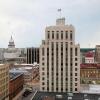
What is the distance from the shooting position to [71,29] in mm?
110812

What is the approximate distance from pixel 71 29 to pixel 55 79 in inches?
700

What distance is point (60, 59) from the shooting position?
4345 inches

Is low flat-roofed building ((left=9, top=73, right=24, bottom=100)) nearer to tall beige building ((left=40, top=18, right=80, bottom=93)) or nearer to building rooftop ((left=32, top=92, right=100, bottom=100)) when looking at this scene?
tall beige building ((left=40, top=18, right=80, bottom=93))

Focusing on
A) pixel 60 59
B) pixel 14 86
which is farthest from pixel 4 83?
pixel 60 59

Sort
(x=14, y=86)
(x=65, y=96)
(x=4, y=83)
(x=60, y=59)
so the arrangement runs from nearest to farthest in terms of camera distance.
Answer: (x=65, y=96)
(x=60, y=59)
(x=4, y=83)
(x=14, y=86)

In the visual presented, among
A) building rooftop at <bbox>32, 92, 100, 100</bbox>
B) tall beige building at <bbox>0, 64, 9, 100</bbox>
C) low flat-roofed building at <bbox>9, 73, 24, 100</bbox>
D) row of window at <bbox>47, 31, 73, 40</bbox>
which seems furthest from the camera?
low flat-roofed building at <bbox>9, 73, 24, 100</bbox>

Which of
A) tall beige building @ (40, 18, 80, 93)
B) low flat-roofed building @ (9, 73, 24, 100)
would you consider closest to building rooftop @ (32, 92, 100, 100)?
tall beige building @ (40, 18, 80, 93)

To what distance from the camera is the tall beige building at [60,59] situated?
11050 centimetres

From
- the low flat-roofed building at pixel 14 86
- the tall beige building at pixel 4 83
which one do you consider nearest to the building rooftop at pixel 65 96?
the tall beige building at pixel 4 83

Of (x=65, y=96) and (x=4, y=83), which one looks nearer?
(x=65, y=96)

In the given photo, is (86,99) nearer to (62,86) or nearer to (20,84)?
(62,86)

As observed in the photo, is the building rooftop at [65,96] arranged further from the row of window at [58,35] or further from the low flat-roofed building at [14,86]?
the low flat-roofed building at [14,86]

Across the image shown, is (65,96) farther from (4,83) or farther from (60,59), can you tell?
(4,83)

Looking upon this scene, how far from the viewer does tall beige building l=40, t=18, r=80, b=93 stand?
11050 centimetres
